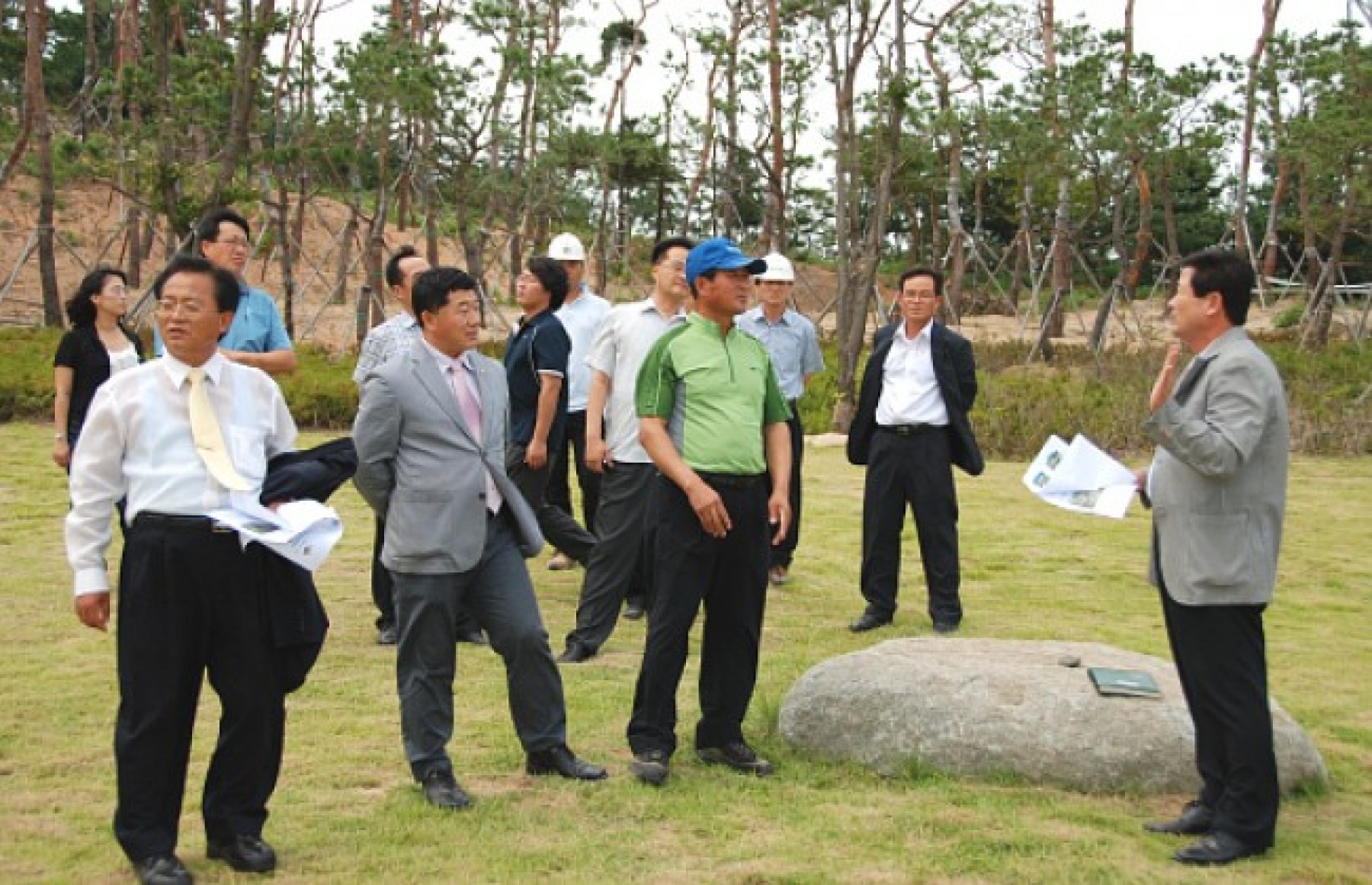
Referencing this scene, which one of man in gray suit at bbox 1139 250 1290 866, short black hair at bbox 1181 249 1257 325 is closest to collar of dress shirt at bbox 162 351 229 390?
man in gray suit at bbox 1139 250 1290 866

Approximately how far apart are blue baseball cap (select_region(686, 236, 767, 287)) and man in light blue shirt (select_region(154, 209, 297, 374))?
2002 mm

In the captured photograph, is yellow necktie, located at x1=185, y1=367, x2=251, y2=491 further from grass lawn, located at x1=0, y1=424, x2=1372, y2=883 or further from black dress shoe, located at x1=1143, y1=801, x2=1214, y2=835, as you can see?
black dress shoe, located at x1=1143, y1=801, x2=1214, y2=835

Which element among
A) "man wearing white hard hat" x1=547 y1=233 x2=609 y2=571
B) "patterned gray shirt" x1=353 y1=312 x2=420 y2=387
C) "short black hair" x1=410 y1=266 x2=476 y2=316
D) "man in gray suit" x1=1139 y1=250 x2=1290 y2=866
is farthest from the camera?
"man wearing white hard hat" x1=547 y1=233 x2=609 y2=571

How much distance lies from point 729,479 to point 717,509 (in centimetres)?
15

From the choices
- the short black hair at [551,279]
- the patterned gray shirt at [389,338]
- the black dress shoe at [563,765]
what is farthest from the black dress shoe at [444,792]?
the short black hair at [551,279]

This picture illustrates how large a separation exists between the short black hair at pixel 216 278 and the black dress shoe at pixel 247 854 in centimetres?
134

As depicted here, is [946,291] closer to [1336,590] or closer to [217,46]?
[217,46]

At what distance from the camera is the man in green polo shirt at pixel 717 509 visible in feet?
14.5

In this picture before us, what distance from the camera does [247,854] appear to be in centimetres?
365

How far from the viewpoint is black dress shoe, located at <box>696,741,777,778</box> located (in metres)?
4.58

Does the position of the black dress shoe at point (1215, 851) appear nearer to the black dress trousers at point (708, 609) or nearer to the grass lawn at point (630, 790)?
the grass lawn at point (630, 790)

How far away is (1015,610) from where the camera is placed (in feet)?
24.3

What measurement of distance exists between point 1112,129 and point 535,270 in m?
16.0

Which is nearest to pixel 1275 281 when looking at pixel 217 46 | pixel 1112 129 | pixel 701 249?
pixel 1112 129
